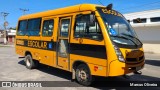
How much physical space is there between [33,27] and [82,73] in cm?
487

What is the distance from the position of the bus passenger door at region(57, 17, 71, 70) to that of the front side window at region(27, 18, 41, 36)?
229 cm

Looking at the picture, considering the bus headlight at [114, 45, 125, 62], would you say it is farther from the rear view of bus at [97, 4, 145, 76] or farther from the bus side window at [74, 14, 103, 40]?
the bus side window at [74, 14, 103, 40]

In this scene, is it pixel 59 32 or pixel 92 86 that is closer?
pixel 92 86

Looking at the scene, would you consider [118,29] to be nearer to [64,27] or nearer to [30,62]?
[64,27]

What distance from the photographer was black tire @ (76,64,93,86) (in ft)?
29.4

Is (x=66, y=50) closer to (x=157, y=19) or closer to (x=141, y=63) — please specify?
(x=141, y=63)

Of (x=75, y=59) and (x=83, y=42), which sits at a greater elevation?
(x=83, y=42)

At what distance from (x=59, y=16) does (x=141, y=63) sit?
3856mm

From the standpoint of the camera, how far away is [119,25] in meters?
9.16

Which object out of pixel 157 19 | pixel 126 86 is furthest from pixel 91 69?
pixel 157 19

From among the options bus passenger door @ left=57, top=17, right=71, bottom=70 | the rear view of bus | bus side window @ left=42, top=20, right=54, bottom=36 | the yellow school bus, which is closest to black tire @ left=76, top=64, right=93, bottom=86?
the yellow school bus

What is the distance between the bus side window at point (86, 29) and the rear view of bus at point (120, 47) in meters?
0.34

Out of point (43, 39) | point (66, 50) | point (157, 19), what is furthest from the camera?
point (157, 19)

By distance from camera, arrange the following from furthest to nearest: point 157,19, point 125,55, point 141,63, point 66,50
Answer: point 157,19 → point 66,50 → point 141,63 → point 125,55
